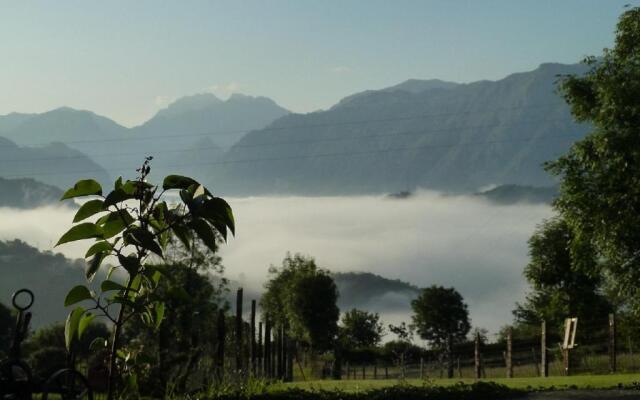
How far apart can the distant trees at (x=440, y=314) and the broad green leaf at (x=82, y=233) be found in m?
86.8

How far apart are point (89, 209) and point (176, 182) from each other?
0.55 metres

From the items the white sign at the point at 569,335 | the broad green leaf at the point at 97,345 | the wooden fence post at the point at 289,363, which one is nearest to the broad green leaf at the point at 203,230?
the broad green leaf at the point at 97,345

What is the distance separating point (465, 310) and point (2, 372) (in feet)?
290

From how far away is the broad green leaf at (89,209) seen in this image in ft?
16.3

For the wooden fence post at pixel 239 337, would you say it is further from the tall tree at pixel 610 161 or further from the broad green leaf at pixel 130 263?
the broad green leaf at pixel 130 263

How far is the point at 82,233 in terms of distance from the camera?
4910mm

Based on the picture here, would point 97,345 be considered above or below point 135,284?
below

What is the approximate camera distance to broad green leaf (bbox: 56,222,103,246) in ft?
16.0

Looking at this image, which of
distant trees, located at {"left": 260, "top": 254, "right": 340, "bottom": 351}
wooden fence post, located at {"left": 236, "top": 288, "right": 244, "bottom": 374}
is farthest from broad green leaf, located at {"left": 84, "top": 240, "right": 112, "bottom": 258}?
distant trees, located at {"left": 260, "top": 254, "right": 340, "bottom": 351}

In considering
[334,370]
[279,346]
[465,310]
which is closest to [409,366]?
[334,370]

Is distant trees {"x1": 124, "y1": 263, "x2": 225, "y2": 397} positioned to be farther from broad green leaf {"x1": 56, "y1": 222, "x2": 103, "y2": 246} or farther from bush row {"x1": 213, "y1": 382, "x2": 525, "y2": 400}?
bush row {"x1": 213, "y1": 382, "x2": 525, "y2": 400}

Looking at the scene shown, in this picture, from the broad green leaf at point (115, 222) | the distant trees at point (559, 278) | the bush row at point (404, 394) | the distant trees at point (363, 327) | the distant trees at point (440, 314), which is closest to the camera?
the broad green leaf at point (115, 222)

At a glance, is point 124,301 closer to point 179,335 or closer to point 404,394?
point 404,394

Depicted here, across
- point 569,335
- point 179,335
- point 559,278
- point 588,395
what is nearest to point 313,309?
point 179,335
